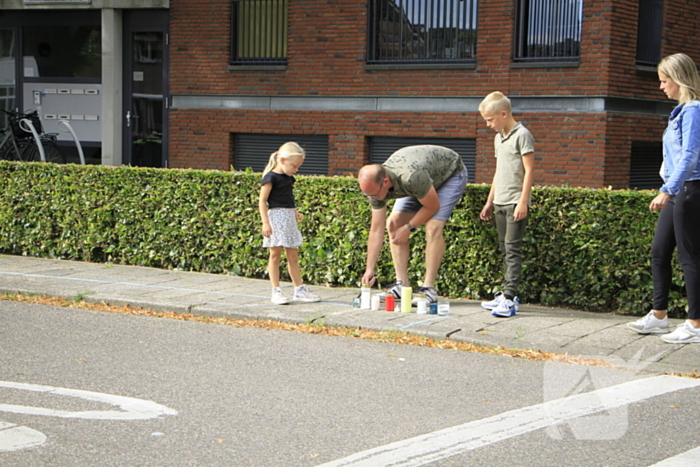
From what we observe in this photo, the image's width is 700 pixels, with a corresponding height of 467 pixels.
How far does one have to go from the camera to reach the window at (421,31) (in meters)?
16.6

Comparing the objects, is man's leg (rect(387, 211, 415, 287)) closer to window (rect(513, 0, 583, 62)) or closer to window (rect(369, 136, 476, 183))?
window (rect(369, 136, 476, 183))

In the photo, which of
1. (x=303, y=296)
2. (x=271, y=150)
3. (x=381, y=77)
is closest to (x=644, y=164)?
(x=381, y=77)

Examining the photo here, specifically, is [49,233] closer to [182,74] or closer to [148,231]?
[148,231]

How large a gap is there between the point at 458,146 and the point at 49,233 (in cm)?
773

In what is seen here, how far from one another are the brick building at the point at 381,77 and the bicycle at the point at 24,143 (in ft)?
5.26

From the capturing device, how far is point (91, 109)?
20.5m

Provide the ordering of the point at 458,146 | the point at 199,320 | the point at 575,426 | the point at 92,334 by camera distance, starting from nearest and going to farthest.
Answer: the point at 575,426 < the point at 92,334 < the point at 199,320 < the point at 458,146

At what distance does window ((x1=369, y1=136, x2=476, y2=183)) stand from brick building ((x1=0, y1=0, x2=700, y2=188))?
0.08 ft

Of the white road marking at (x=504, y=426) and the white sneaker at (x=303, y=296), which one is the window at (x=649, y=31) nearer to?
the white sneaker at (x=303, y=296)

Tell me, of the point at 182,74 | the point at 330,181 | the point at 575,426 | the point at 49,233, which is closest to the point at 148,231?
the point at 49,233

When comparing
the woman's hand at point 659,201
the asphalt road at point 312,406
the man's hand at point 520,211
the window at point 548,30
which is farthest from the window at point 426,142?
the asphalt road at point 312,406

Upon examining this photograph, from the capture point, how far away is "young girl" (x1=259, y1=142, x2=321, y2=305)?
28.5 feet

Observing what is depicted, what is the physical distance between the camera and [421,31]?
17.0 m

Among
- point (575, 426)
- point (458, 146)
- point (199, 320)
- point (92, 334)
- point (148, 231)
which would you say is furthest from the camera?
point (458, 146)
